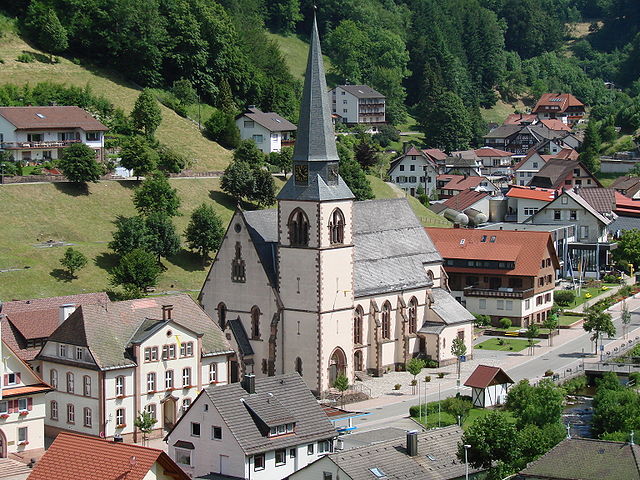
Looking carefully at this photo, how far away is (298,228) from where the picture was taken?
8088 cm

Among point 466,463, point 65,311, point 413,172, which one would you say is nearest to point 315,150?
point 65,311

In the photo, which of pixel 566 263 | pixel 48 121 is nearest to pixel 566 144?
pixel 566 263

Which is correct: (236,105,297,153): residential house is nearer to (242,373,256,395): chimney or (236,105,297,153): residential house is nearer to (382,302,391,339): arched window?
(382,302,391,339): arched window

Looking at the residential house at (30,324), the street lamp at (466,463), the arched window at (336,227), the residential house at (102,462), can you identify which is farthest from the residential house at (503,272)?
the residential house at (102,462)

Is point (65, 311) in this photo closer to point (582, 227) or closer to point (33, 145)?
point (33, 145)

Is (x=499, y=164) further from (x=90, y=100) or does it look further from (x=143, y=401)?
(x=143, y=401)

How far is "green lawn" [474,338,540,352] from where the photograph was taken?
9412 centimetres

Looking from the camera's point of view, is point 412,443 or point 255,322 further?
point 255,322

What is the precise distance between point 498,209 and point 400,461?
8501 cm

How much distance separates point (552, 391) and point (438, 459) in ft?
41.7

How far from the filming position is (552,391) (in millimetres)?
69938

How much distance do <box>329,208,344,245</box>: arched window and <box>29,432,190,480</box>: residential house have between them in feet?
100

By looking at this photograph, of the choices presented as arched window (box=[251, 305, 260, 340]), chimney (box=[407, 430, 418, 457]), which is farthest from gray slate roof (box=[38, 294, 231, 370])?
chimney (box=[407, 430, 418, 457])

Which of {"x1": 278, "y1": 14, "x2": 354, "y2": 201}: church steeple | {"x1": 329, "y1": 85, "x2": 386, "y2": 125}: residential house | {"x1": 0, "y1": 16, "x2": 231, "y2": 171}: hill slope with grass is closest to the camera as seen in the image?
{"x1": 278, "y1": 14, "x2": 354, "y2": 201}: church steeple
